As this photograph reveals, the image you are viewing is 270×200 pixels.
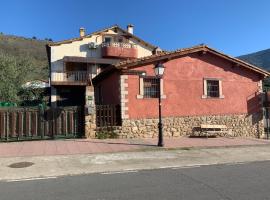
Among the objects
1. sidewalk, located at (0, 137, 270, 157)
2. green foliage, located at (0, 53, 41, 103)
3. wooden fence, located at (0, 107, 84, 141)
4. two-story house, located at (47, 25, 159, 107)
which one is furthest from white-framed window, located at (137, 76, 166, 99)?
green foliage, located at (0, 53, 41, 103)

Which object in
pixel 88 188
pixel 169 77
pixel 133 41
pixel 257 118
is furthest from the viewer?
pixel 133 41

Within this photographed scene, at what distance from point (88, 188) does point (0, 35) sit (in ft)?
376

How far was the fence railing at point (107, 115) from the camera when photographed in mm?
17236

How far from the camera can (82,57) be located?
122 ft

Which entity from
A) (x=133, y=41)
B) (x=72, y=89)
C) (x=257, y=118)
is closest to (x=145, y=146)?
(x=257, y=118)

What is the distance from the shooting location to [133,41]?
40.4 metres

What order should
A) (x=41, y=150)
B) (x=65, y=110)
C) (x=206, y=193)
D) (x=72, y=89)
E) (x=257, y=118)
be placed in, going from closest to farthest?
(x=206, y=193)
(x=41, y=150)
(x=65, y=110)
(x=257, y=118)
(x=72, y=89)

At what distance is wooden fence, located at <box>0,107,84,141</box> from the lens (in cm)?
1570

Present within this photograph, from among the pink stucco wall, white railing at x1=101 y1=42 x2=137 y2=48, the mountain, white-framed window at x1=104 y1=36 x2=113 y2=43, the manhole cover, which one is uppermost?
the mountain

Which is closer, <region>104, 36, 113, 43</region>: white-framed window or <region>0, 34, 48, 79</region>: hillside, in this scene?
<region>104, 36, 113, 43</region>: white-framed window

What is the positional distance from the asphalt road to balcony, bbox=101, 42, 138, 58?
2907 centimetres

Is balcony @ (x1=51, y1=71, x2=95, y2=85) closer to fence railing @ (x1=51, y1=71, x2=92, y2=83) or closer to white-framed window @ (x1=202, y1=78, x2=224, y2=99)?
fence railing @ (x1=51, y1=71, x2=92, y2=83)

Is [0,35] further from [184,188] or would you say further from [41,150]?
[184,188]

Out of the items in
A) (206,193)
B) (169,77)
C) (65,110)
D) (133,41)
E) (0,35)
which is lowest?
(206,193)
